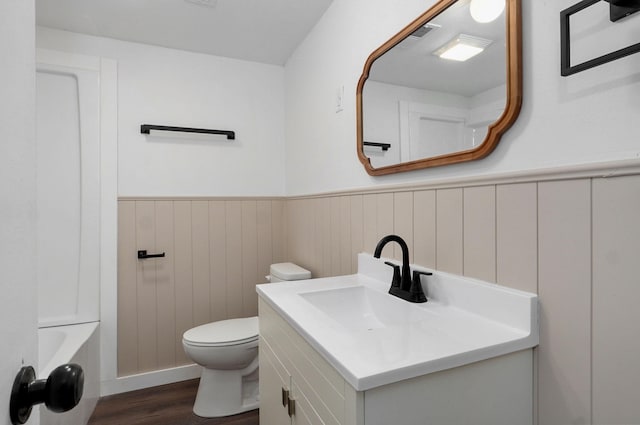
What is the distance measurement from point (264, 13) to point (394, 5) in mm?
948

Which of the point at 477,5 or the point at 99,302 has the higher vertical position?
the point at 477,5

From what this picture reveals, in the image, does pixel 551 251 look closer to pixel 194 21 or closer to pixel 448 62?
pixel 448 62

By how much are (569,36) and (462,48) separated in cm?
37

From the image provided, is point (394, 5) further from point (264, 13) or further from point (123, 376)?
point (123, 376)

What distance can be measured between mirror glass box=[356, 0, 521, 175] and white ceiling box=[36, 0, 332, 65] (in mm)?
808

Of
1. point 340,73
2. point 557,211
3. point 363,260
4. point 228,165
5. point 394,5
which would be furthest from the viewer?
point 228,165

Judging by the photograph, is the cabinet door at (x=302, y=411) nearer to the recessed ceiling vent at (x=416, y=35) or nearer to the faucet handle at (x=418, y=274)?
the faucet handle at (x=418, y=274)

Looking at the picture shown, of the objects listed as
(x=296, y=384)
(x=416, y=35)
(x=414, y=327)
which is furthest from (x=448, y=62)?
(x=296, y=384)

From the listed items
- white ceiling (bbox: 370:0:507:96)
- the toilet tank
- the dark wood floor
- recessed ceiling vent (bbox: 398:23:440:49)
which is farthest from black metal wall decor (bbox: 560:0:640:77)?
the dark wood floor

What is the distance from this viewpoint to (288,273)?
6.94 ft

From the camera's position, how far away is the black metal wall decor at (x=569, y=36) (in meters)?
0.66

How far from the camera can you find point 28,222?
47cm

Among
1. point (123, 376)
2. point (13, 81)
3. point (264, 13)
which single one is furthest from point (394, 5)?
point (123, 376)

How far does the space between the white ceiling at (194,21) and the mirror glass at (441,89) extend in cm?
81
